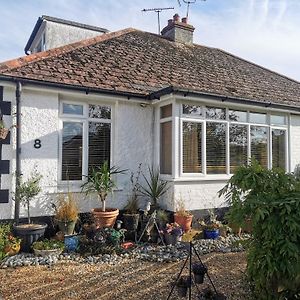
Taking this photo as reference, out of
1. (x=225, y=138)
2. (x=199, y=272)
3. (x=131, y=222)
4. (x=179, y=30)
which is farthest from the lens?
(x=179, y=30)

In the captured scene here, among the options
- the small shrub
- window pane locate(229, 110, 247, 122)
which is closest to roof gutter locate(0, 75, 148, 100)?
window pane locate(229, 110, 247, 122)

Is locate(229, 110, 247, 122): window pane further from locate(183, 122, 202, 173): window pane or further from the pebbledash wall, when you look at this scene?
the pebbledash wall

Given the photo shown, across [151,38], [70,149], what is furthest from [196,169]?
[151,38]

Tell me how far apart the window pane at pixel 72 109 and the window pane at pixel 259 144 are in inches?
214

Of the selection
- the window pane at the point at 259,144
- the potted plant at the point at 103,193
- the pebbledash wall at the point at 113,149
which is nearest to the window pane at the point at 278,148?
the window pane at the point at 259,144

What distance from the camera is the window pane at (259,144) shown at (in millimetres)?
9883

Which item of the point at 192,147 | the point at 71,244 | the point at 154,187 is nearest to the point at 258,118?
the point at 192,147

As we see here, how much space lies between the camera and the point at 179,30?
14.0 m

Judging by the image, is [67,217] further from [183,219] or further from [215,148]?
[215,148]

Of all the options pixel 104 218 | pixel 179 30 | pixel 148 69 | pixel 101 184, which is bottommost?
pixel 104 218

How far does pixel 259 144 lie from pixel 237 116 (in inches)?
51.9

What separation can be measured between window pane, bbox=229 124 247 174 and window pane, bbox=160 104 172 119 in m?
2.07

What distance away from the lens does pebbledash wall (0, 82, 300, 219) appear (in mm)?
7422

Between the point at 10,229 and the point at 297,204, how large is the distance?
19.9 ft
